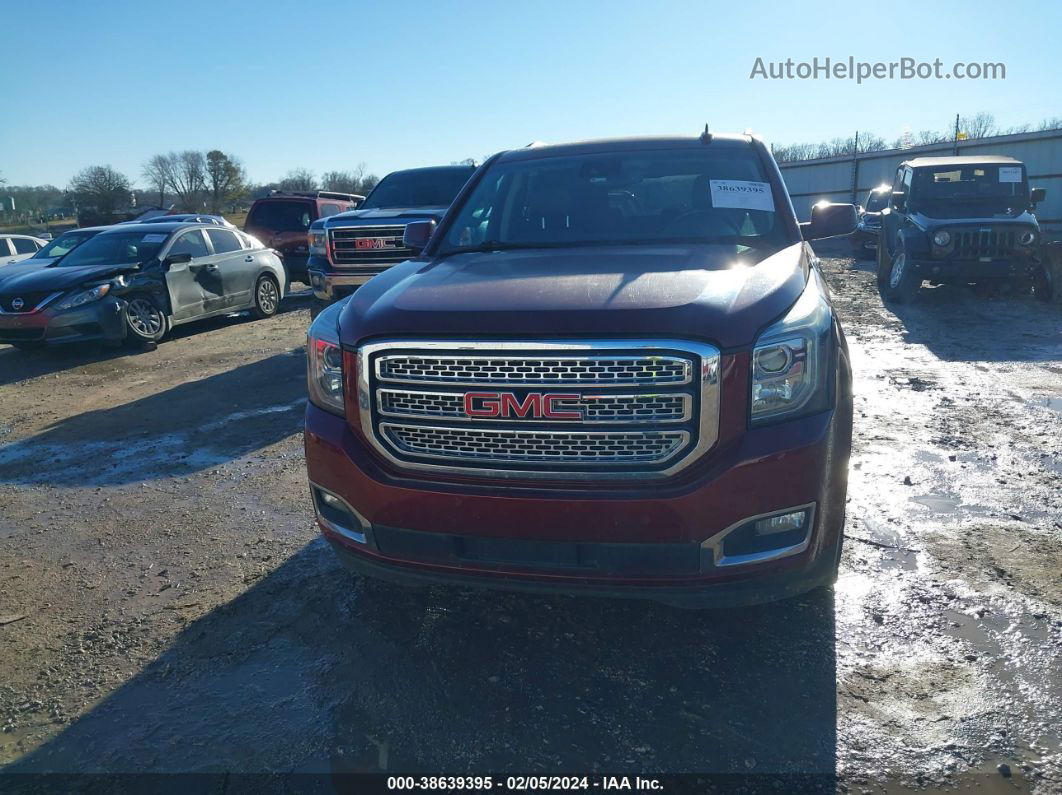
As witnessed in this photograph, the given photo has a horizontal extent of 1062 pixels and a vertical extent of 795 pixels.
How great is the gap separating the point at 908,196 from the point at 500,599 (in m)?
10.9

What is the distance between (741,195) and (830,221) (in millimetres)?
793

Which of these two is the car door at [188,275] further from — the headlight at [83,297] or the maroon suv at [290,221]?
the maroon suv at [290,221]

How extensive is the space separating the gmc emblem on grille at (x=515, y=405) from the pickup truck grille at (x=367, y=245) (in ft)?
21.1

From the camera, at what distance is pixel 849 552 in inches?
146

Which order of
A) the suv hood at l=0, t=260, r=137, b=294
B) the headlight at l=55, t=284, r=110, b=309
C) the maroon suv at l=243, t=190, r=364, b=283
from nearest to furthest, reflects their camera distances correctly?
the headlight at l=55, t=284, r=110, b=309 → the suv hood at l=0, t=260, r=137, b=294 → the maroon suv at l=243, t=190, r=364, b=283

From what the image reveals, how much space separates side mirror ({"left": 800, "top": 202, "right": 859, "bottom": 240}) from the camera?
4.24 metres

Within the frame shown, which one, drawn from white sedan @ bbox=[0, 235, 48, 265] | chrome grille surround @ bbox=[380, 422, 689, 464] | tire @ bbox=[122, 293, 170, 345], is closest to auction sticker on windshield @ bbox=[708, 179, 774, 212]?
chrome grille surround @ bbox=[380, 422, 689, 464]

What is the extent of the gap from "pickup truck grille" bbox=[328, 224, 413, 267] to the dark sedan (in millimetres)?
3010

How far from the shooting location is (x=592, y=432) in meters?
2.50

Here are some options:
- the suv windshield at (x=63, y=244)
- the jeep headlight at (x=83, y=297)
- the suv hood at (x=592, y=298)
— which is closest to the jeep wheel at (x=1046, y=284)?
the suv hood at (x=592, y=298)

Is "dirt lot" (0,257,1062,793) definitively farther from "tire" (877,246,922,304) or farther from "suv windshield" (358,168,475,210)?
"tire" (877,246,922,304)

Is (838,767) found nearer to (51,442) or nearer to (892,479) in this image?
(892,479)

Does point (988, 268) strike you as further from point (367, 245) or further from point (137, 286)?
point (137, 286)

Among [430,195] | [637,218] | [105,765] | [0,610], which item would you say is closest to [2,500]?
[0,610]
